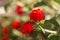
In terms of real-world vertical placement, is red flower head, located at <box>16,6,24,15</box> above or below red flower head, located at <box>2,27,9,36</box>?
above

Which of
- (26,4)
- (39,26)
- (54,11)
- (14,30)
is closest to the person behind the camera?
(39,26)

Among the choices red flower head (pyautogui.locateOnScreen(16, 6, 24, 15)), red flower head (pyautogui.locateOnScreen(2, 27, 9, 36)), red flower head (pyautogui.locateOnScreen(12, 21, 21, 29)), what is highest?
red flower head (pyautogui.locateOnScreen(16, 6, 24, 15))

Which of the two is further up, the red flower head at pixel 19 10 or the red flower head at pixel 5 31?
the red flower head at pixel 19 10

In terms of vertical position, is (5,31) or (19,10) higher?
(19,10)

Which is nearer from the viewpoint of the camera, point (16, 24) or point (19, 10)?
point (16, 24)

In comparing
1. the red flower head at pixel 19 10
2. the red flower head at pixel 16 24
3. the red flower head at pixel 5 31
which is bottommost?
the red flower head at pixel 5 31

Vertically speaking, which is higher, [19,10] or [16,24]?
[19,10]

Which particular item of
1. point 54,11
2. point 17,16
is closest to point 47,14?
point 54,11

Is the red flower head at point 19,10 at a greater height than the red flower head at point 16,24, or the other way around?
the red flower head at point 19,10

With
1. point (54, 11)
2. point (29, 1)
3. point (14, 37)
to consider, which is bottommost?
point (14, 37)

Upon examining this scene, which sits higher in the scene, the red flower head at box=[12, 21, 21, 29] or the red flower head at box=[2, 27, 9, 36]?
the red flower head at box=[12, 21, 21, 29]

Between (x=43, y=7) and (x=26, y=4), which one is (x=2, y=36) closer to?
(x=26, y=4)
